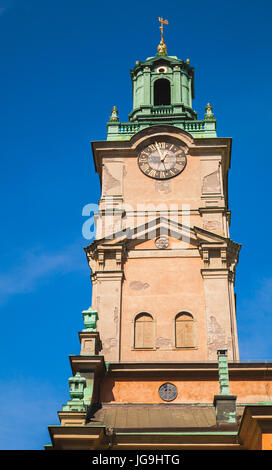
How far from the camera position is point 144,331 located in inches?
1155

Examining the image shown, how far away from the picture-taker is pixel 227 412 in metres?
24.2

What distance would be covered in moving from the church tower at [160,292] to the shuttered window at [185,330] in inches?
1.9

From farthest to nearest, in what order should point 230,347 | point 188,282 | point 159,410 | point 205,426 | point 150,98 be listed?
point 150,98 → point 188,282 → point 230,347 → point 159,410 → point 205,426

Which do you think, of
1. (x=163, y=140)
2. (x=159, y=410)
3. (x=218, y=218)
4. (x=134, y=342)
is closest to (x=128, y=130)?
(x=163, y=140)

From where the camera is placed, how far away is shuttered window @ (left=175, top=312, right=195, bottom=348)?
28.8m

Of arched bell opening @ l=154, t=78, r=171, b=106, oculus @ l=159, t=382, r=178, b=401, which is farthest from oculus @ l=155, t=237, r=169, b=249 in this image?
arched bell opening @ l=154, t=78, r=171, b=106

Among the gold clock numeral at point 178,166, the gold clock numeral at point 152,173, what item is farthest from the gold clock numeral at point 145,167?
the gold clock numeral at point 178,166

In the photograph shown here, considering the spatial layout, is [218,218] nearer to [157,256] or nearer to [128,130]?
[157,256]

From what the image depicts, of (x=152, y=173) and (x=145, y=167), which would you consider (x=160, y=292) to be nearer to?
(x=152, y=173)

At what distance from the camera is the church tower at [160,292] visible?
2461cm

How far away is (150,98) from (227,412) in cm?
1910

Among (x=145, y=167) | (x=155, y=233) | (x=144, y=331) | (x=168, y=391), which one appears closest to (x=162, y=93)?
(x=145, y=167)

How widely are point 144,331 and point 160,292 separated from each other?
1906 mm

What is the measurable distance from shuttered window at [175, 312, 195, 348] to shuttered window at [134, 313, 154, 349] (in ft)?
3.43
